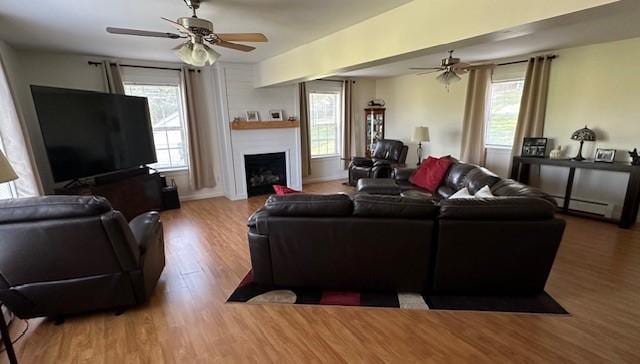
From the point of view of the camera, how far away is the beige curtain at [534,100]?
4605 mm

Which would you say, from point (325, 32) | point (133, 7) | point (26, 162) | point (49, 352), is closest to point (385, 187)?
point (325, 32)

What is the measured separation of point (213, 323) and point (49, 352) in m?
1.04

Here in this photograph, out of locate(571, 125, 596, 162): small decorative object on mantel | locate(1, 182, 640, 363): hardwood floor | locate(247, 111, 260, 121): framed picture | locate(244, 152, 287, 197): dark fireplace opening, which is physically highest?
locate(247, 111, 260, 121): framed picture

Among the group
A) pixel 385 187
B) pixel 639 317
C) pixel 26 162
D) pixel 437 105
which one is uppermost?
pixel 437 105

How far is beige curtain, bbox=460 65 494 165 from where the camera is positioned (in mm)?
5359

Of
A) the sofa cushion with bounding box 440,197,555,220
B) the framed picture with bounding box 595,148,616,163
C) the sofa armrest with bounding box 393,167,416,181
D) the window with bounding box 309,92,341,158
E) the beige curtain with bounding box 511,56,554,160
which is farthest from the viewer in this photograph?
the window with bounding box 309,92,341,158

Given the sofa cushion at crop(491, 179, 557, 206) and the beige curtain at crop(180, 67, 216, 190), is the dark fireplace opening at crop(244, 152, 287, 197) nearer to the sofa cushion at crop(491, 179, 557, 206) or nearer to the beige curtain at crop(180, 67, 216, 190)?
the beige curtain at crop(180, 67, 216, 190)

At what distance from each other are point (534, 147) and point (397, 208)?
3.91 meters

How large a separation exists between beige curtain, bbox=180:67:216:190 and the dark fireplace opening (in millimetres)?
714

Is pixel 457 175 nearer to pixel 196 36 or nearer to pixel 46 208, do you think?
pixel 196 36

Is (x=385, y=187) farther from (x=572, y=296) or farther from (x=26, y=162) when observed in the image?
(x=26, y=162)

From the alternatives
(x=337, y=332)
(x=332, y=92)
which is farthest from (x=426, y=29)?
(x=332, y=92)

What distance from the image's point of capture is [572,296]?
2.44m

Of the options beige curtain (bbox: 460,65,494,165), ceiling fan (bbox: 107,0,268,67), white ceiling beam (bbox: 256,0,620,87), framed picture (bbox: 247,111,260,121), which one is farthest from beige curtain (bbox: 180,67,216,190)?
beige curtain (bbox: 460,65,494,165)
